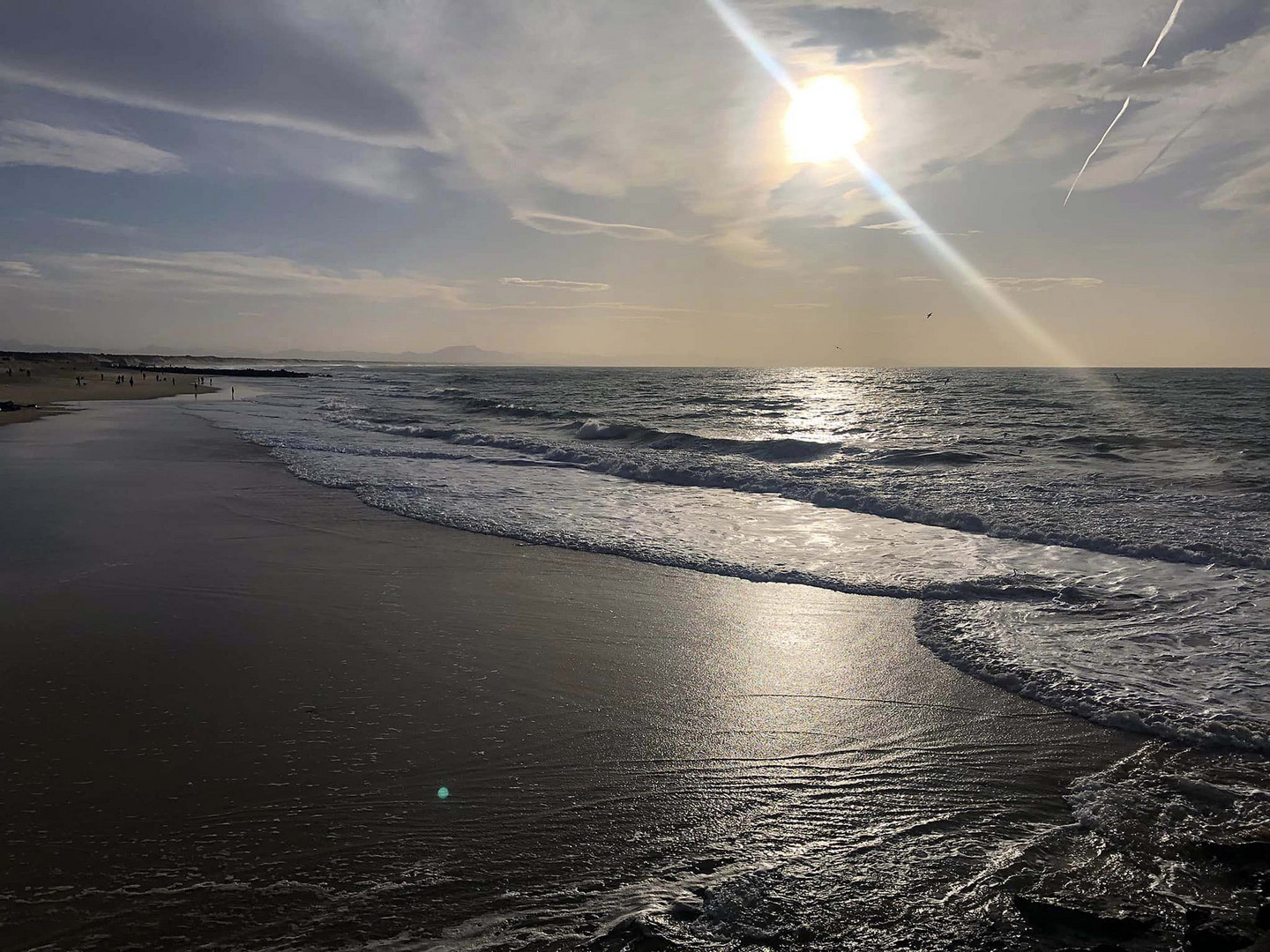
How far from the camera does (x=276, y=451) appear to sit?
20328 millimetres

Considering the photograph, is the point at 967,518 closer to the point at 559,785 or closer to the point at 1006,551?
the point at 1006,551

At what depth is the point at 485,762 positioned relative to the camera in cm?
459

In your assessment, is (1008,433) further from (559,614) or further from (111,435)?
(111,435)

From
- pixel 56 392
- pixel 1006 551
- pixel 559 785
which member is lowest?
pixel 559 785

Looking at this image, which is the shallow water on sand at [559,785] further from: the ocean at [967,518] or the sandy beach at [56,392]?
the sandy beach at [56,392]

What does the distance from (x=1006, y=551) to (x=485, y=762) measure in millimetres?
8617

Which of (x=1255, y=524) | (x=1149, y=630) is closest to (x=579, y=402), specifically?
(x=1255, y=524)

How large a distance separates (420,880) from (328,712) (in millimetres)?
2024

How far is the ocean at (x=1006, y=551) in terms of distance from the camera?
3.70 metres

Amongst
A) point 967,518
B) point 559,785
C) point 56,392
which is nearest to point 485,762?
point 559,785

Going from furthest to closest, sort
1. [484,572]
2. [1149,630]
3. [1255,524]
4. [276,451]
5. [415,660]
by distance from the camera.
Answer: [276,451] < [1255,524] < [484,572] < [1149,630] < [415,660]

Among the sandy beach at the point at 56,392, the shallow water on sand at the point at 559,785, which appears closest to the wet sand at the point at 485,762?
the shallow water on sand at the point at 559,785

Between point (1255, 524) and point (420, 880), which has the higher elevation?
point (1255, 524)

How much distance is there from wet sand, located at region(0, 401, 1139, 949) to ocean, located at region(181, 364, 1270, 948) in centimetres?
11
